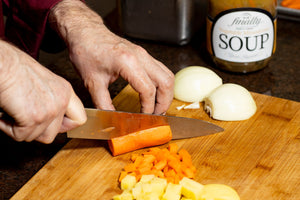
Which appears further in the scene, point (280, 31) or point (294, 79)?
point (280, 31)

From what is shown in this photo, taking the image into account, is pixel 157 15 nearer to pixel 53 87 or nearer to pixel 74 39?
pixel 74 39

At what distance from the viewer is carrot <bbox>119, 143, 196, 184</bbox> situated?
50.9 inches

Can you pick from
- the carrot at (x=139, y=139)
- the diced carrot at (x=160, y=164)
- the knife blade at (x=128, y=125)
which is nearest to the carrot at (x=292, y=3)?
the knife blade at (x=128, y=125)

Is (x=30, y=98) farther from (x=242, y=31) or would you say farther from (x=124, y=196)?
(x=242, y=31)

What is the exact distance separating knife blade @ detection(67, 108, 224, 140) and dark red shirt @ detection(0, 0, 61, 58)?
0.45 m

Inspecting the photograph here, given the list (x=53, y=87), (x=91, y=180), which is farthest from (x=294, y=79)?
(x=53, y=87)

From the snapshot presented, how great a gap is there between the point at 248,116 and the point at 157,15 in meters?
0.72

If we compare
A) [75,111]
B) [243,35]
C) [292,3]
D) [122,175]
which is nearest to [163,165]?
[122,175]

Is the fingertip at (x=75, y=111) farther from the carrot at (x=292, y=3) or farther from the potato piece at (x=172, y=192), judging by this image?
the carrot at (x=292, y=3)

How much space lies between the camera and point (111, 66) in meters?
1.32

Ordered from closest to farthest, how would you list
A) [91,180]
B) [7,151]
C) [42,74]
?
1. [42,74]
2. [91,180]
3. [7,151]

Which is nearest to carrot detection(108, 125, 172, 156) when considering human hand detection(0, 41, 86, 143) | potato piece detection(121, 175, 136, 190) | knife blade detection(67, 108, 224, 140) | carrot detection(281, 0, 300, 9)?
knife blade detection(67, 108, 224, 140)

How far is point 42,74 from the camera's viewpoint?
3.55ft

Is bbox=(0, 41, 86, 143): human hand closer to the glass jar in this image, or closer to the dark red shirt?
the dark red shirt
